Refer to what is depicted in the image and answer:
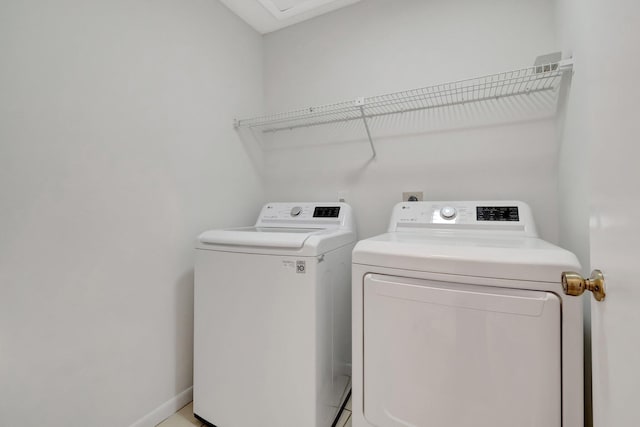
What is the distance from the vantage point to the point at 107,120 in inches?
46.9

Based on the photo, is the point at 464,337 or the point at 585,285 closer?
the point at 585,285

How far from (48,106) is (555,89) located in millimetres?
2272

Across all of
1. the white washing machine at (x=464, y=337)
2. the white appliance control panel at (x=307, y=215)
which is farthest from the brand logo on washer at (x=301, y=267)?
the white appliance control panel at (x=307, y=215)

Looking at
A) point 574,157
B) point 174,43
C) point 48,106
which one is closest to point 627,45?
point 574,157

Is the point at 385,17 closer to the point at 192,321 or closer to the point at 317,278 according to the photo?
the point at 317,278

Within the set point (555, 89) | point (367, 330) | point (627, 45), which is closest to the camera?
point (627, 45)

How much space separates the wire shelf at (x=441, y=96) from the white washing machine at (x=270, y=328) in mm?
859

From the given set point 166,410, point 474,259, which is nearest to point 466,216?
point 474,259

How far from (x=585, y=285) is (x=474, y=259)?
271mm

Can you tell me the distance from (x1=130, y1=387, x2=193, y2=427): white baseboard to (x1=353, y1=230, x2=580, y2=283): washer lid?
4.20 feet

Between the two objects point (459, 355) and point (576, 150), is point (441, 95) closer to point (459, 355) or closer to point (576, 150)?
point (576, 150)

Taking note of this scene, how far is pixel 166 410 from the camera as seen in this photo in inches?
55.2

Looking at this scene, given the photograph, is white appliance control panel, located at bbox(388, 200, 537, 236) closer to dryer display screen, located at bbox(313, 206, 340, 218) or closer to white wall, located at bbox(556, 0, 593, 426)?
white wall, located at bbox(556, 0, 593, 426)

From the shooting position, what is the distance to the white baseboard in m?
1.31
